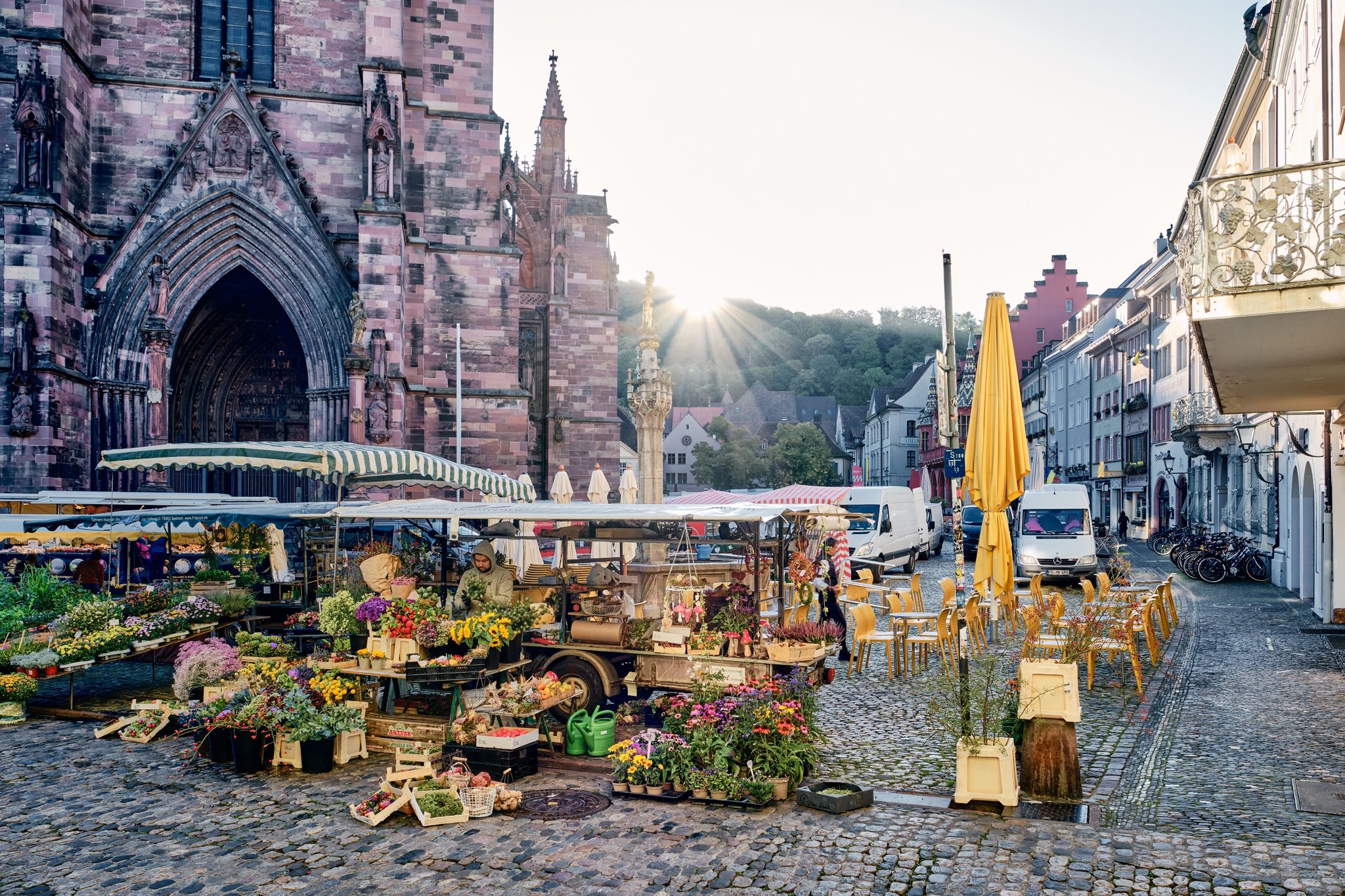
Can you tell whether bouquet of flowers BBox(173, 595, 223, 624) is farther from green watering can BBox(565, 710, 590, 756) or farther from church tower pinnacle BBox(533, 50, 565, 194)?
church tower pinnacle BBox(533, 50, 565, 194)

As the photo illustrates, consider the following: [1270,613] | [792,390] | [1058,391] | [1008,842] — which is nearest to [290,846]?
[1008,842]

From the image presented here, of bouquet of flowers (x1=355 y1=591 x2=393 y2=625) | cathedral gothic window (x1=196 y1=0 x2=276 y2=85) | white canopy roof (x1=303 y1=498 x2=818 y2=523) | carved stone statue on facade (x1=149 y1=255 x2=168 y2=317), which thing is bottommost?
bouquet of flowers (x1=355 y1=591 x2=393 y2=625)

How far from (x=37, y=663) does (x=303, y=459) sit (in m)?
3.48

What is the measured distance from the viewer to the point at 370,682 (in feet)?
34.1

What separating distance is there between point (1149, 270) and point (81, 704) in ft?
139

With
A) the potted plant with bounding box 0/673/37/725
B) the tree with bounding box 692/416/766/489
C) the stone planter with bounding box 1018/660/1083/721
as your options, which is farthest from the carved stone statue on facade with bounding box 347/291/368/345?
the tree with bounding box 692/416/766/489

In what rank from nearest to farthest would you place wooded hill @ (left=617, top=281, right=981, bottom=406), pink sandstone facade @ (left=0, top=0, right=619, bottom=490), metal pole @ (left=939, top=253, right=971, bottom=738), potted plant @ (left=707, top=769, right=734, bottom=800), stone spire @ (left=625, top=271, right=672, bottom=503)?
potted plant @ (left=707, top=769, right=734, bottom=800) → metal pole @ (left=939, top=253, right=971, bottom=738) → pink sandstone facade @ (left=0, top=0, right=619, bottom=490) → stone spire @ (left=625, top=271, right=672, bottom=503) → wooded hill @ (left=617, top=281, right=981, bottom=406)

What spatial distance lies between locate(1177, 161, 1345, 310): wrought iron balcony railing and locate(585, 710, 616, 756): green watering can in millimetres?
6140

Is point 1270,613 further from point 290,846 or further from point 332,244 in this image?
point 332,244

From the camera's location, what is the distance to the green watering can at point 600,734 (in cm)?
960

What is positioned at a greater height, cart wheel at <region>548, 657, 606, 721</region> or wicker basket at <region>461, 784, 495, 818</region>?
cart wheel at <region>548, 657, 606, 721</region>

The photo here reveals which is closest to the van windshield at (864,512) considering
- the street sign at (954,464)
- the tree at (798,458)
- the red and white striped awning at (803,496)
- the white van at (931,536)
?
the red and white striped awning at (803,496)

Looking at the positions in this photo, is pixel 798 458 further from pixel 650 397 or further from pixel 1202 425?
pixel 650 397

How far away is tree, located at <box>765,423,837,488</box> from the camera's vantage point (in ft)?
282
